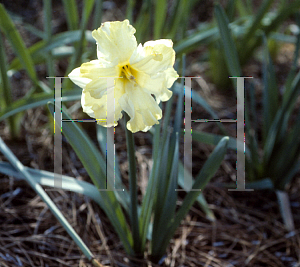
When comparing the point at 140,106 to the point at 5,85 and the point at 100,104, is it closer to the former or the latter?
the point at 100,104

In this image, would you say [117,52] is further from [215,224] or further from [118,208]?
[215,224]

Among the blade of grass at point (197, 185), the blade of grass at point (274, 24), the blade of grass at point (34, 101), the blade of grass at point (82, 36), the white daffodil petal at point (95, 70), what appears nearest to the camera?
the white daffodil petal at point (95, 70)

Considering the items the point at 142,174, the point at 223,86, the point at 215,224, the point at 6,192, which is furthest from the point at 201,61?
the point at 6,192

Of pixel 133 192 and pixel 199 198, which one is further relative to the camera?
pixel 199 198

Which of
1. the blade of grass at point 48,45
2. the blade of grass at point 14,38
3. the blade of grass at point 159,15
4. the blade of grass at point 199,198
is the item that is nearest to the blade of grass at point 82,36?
the blade of grass at point 48,45

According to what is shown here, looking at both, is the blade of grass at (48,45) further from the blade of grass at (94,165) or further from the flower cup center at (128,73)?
the flower cup center at (128,73)

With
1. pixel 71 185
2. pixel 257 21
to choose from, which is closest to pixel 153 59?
pixel 71 185

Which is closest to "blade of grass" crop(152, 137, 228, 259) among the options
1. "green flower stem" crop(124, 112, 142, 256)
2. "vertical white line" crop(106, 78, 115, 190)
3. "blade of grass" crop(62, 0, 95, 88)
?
"green flower stem" crop(124, 112, 142, 256)
